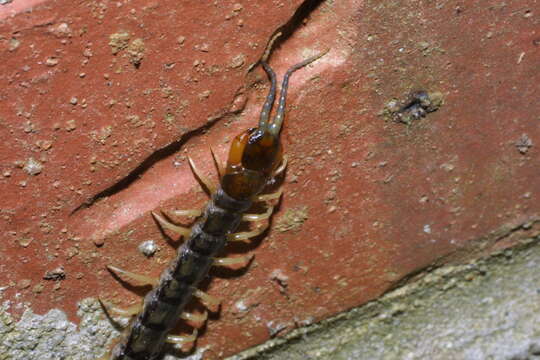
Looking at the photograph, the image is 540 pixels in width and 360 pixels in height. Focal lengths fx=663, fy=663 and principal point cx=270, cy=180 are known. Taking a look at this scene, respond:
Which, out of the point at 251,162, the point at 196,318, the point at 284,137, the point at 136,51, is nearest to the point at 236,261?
the point at 196,318

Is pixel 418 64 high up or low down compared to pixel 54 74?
down

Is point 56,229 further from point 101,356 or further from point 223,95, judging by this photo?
point 223,95

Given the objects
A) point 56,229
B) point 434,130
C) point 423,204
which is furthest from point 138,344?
point 434,130

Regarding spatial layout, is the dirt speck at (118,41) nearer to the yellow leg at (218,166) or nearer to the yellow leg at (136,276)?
Answer: the yellow leg at (218,166)

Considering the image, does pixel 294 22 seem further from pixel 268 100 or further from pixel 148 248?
pixel 148 248

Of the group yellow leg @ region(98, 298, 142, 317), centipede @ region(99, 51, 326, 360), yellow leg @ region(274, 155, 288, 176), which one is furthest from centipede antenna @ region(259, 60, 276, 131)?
yellow leg @ region(98, 298, 142, 317)

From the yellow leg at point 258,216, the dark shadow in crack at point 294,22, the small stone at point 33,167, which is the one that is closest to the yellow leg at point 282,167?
the yellow leg at point 258,216

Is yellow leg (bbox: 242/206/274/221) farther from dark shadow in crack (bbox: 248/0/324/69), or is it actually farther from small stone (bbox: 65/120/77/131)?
small stone (bbox: 65/120/77/131)
